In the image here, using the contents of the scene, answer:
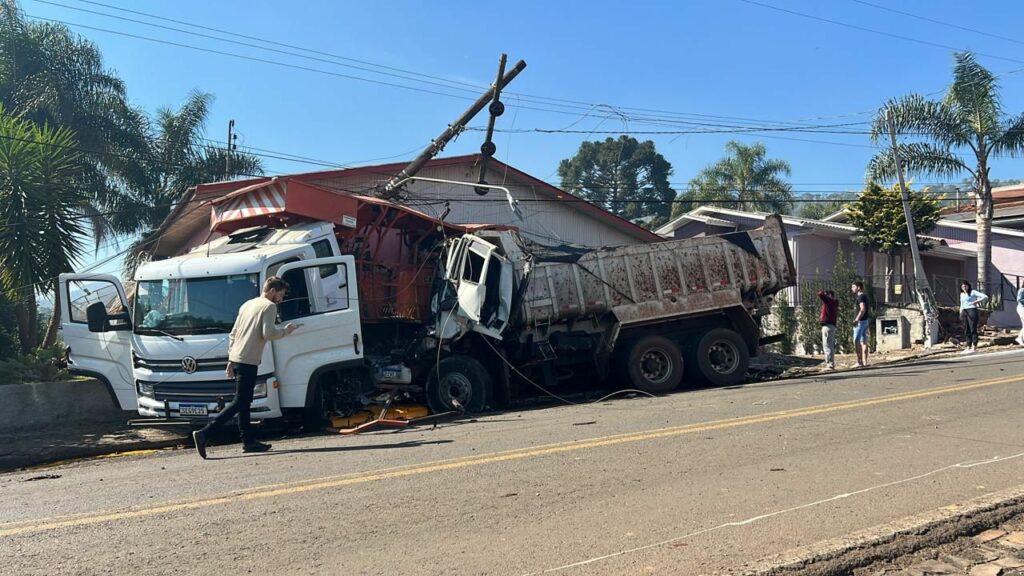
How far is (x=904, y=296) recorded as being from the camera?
25391 millimetres

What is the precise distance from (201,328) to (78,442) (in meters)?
2.17

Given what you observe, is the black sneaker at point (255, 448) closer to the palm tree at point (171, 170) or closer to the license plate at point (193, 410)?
the license plate at point (193, 410)

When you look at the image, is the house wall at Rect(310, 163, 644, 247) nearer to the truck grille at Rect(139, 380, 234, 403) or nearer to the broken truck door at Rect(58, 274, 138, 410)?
the broken truck door at Rect(58, 274, 138, 410)

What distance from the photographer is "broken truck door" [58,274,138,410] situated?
9398 millimetres

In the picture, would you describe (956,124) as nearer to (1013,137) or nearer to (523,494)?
(1013,137)

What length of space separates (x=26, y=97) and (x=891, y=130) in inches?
918

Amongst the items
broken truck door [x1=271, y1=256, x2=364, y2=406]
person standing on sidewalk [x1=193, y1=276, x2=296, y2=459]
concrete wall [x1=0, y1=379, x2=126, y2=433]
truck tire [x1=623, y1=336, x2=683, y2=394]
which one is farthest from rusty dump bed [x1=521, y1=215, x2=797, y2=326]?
concrete wall [x1=0, y1=379, x2=126, y2=433]

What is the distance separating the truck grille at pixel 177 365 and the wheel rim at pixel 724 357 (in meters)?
7.93

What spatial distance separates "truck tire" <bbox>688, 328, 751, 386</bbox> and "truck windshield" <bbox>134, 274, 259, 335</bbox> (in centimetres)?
723

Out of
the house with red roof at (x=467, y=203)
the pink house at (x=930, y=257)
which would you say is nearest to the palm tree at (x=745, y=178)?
the pink house at (x=930, y=257)

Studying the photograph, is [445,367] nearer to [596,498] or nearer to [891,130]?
[596,498]

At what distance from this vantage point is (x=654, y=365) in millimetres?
12641

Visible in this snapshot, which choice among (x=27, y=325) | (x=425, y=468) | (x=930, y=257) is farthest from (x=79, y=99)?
(x=930, y=257)

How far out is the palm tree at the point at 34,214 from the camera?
492 inches
